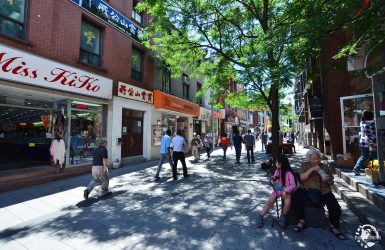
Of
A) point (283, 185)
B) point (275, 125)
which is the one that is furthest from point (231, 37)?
point (283, 185)

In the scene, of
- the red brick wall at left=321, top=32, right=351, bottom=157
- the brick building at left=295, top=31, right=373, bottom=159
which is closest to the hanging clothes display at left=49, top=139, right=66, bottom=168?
the brick building at left=295, top=31, right=373, bottom=159

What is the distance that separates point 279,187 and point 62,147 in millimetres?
7671

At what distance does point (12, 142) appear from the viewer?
439 inches

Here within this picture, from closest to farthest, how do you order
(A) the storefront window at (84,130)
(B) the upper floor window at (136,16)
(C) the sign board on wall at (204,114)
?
(A) the storefront window at (84,130) → (B) the upper floor window at (136,16) → (C) the sign board on wall at (204,114)

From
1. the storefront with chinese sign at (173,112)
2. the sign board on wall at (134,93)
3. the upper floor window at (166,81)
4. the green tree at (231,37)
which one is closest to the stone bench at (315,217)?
the green tree at (231,37)

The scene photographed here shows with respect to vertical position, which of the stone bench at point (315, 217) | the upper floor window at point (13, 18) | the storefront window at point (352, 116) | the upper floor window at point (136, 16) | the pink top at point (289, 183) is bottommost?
the stone bench at point (315, 217)

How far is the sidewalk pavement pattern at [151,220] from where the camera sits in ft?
11.7

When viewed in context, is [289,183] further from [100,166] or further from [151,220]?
[100,166]

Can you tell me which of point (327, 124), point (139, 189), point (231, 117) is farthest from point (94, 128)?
point (231, 117)

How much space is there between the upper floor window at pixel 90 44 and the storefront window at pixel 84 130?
6.36 ft

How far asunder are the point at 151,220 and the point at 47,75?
20.3 feet

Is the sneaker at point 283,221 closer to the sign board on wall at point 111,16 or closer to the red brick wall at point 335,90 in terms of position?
the red brick wall at point 335,90

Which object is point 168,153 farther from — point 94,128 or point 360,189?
point 360,189

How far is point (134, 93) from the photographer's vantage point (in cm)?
1172
